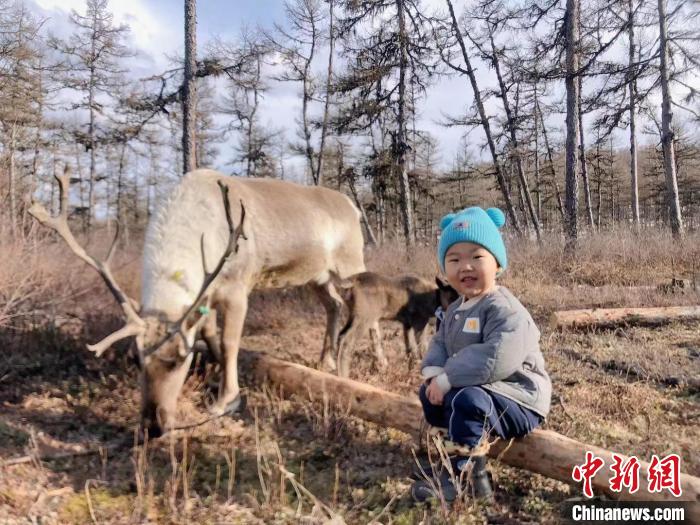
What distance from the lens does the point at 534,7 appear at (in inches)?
551

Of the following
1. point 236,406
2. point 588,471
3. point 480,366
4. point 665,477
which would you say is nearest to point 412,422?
point 480,366

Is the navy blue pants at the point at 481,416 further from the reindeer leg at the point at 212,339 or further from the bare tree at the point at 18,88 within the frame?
the bare tree at the point at 18,88

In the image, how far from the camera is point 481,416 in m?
2.76

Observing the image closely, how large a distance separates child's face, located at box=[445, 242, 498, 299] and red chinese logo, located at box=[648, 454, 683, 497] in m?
1.30

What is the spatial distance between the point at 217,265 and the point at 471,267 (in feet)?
7.19

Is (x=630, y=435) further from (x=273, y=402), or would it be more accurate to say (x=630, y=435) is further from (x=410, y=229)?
(x=410, y=229)

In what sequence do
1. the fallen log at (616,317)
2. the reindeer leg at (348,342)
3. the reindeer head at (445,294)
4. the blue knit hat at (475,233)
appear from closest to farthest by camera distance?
the blue knit hat at (475,233)
the reindeer leg at (348,342)
the reindeer head at (445,294)
the fallen log at (616,317)

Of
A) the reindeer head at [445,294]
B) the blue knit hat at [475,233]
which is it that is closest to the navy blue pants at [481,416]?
the blue knit hat at [475,233]

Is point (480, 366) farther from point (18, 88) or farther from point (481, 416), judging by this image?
point (18, 88)

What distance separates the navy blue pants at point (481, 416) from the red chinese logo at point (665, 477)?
63 centimetres

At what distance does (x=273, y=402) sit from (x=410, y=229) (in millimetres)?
12012

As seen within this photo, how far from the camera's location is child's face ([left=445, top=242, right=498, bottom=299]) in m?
3.04

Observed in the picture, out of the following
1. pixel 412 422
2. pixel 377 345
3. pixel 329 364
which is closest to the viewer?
pixel 412 422

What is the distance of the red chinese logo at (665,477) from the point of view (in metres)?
2.55
